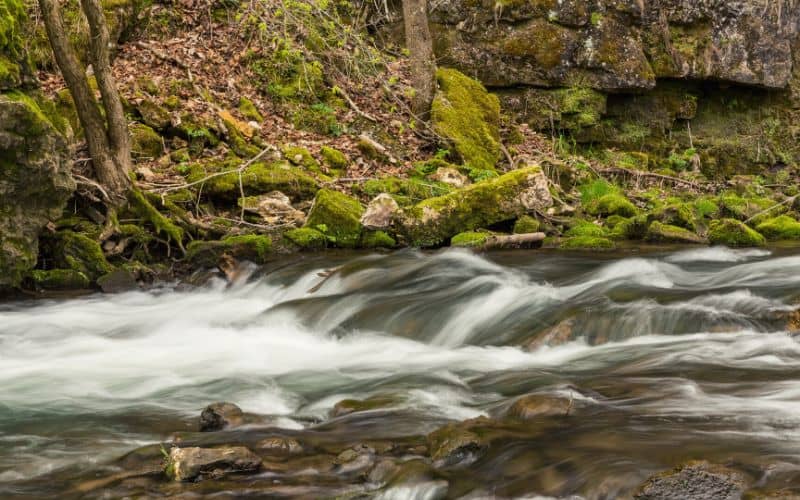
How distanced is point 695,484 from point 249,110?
34.4 feet

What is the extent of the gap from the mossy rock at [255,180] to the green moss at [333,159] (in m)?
0.88

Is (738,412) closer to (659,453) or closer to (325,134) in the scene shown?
(659,453)

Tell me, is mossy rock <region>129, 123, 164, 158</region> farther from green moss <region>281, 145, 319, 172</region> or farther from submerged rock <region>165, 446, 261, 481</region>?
submerged rock <region>165, 446, 261, 481</region>

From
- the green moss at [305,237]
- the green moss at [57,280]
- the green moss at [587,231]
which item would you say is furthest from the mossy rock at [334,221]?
the green moss at [587,231]

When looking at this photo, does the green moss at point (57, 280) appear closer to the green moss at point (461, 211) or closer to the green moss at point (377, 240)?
the green moss at point (377, 240)

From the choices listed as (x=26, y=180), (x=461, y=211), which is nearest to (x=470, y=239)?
(x=461, y=211)

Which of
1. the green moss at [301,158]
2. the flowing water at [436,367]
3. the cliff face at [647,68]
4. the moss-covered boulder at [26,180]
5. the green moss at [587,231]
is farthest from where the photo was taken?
the cliff face at [647,68]

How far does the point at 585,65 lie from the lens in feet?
52.5

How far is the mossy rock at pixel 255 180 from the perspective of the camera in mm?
10516

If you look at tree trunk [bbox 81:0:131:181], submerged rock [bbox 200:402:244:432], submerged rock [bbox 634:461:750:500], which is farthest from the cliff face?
submerged rock [bbox 634:461:750:500]

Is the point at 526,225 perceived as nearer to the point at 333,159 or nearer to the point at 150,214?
the point at 333,159

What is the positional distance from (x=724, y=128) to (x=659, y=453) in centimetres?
1540

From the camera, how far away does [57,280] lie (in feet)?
28.7

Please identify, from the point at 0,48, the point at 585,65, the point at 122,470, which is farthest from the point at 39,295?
the point at 585,65
